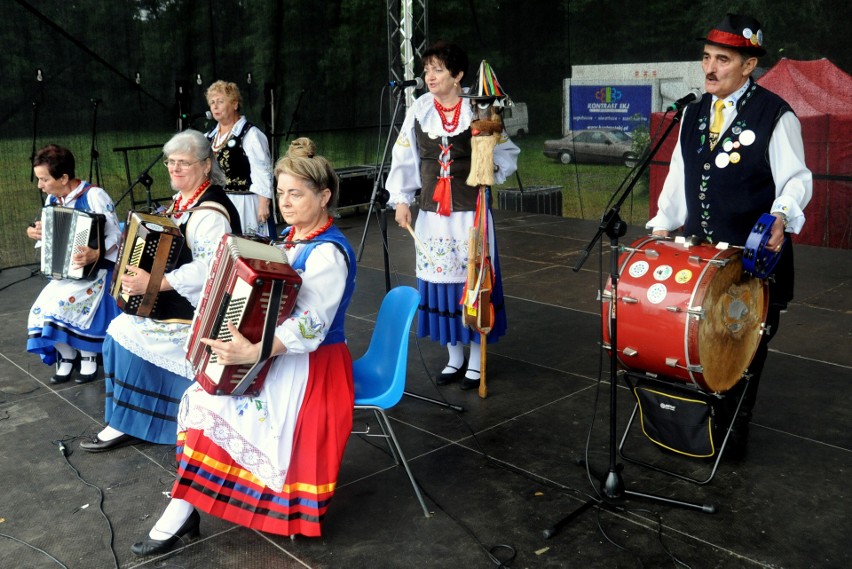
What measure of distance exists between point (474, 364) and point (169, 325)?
1620mm

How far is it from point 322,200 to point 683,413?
1.62 meters

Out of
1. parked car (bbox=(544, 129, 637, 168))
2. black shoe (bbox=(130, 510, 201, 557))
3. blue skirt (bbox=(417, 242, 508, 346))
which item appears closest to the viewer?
black shoe (bbox=(130, 510, 201, 557))

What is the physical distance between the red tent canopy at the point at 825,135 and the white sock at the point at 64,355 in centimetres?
525

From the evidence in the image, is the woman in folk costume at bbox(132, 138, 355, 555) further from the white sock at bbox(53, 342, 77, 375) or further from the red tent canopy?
the red tent canopy

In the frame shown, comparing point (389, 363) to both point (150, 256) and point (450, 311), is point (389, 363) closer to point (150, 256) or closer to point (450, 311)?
point (150, 256)

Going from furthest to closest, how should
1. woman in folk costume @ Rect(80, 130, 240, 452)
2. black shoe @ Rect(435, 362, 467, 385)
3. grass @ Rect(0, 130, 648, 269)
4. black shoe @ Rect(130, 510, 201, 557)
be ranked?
grass @ Rect(0, 130, 648, 269)
black shoe @ Rect(435, 362, 467, 385)
woman in folk costume @ Rect(80, 130, 240, 452)
black shoe @ Rect(130, 510, 201, 557)

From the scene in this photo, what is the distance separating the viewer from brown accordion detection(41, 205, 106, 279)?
13.4ft

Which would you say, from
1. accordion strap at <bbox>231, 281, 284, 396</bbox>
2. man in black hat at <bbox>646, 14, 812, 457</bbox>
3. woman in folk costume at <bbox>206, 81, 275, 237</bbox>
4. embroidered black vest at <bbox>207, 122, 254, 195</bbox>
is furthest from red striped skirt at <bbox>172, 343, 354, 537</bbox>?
embroidered black vest at <bbox>207, 122, 254, 195</bbox>

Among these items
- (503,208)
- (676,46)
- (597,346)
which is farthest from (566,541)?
(503,208)

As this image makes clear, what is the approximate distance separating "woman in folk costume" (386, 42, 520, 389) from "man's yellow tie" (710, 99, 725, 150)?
114 cm

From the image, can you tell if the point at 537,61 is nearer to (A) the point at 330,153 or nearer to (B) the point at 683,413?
(A) the point at 330,153

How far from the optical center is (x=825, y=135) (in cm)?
741

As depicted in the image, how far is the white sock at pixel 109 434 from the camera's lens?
143 inches

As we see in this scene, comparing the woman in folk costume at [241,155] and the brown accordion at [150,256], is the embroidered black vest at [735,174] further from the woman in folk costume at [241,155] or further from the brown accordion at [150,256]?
the woman in folk costume at [241,155]
